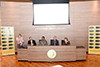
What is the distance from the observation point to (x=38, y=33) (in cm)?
695

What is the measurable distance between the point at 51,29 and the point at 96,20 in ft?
11.1

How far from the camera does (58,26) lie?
6.93 metres

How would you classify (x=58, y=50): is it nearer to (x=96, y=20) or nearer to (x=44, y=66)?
(x=44, y=66)

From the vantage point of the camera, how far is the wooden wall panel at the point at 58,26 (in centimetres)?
669

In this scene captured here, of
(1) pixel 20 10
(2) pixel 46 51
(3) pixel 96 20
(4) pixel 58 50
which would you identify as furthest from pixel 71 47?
(1) pixel 20 10

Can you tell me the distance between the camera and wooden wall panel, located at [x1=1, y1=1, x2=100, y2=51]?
6.69 meters

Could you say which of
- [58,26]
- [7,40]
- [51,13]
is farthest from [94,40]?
[7,40]

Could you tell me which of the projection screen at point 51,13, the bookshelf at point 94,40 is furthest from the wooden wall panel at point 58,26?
the bookshelf at point 94,40

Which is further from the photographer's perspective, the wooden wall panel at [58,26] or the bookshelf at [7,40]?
the wooden wall panel at [58,26]

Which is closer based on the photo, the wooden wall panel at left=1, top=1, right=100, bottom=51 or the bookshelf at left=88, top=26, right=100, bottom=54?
the bookshelf at left=88, top=26, right=100, bottom=54

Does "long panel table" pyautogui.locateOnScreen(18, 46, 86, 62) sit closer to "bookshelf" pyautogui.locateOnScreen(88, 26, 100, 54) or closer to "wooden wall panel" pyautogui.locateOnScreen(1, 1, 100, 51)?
"wooden wall panel" pyautogui.locateOnScreen(1, 1, 100, 51)

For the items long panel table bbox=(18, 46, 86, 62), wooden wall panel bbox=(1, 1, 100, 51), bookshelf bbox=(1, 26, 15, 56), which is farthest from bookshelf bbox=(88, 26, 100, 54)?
bookshelf bbox=(1, 26, 15, 56)

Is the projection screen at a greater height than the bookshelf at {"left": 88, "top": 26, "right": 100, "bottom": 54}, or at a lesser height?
greater

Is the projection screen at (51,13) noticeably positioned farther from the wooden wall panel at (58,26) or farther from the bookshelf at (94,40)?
the bookshelf at (94,40)
